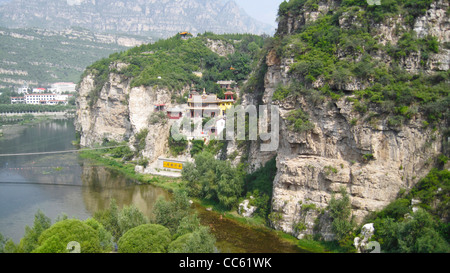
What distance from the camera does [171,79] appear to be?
36000 millimetres

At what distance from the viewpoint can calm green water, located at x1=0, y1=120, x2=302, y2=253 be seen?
18453 mm

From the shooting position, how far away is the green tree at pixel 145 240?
13945 mm

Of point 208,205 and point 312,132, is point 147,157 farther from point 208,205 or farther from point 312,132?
point 312,132

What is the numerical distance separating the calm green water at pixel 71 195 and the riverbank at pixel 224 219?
0.28 feet

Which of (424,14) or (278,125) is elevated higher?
(424,14)

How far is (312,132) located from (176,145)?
15.0 meters

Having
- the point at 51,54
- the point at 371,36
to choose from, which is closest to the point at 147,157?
the point at 371,36

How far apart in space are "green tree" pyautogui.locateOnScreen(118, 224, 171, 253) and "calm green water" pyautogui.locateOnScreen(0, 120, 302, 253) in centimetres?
378

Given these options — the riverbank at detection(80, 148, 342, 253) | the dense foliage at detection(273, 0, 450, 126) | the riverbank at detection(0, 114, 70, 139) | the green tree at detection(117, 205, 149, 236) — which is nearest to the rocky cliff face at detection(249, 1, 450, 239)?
the dense foliage at detection(273, 0, 450, 126)

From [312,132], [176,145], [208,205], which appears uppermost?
[312,132]

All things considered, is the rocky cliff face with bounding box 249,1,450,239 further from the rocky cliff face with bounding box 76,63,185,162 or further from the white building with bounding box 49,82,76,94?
the white building with bounding box 49,82,76,94

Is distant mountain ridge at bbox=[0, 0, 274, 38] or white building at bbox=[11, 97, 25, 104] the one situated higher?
distant mountain ridge at bbox=[0, 0, 274, 38]

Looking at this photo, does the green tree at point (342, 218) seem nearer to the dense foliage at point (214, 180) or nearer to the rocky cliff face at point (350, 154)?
the rocky cliff face at point (350, 154)

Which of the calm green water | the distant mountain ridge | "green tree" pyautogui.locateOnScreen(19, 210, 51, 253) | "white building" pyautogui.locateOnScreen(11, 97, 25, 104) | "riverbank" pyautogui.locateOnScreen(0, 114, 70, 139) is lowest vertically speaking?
the calm green water
